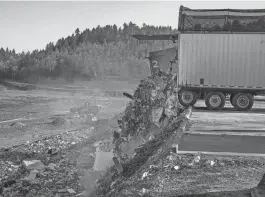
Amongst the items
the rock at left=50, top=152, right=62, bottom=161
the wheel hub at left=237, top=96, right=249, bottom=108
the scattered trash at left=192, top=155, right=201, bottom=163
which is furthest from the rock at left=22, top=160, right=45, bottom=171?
the scattered trash at left=192, top=155, right=201, bottom=163

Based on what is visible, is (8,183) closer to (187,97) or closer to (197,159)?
(187,97)

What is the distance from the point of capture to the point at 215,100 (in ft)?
48.8

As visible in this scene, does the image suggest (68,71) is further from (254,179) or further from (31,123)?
(254,179)

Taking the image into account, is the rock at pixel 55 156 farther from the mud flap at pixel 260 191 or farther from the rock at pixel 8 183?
the mud flap at pixel 260 191

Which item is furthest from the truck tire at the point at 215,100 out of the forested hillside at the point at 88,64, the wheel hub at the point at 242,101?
the forested hillside at the point at 88,64

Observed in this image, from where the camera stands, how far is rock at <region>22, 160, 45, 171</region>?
15180mm

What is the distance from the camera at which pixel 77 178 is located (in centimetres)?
1323

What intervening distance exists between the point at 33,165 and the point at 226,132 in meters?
8.62

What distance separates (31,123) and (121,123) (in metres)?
17.9

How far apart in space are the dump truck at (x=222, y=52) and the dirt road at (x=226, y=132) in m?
1.02

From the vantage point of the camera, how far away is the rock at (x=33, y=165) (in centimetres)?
1518

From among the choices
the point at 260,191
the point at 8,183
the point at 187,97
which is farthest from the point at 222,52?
the point at 260,191

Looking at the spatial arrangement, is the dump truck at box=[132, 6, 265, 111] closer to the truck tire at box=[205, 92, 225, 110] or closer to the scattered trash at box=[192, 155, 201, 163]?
the truck tire at box=[205, 92, 225, 110]

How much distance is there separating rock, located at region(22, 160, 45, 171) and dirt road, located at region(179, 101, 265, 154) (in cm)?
659
